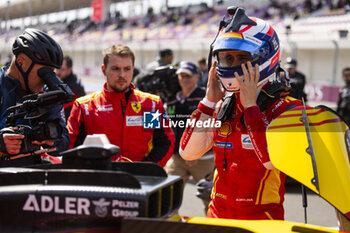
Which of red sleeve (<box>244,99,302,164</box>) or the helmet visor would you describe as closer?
red sleeve (<box>244,99,302,164</box>)

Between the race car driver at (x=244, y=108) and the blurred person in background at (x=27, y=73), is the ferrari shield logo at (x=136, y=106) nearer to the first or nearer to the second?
the blurred person in background at (x=27, y=73)

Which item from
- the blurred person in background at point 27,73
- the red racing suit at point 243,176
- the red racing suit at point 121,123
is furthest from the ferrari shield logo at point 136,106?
the red racing suit at point 243,176

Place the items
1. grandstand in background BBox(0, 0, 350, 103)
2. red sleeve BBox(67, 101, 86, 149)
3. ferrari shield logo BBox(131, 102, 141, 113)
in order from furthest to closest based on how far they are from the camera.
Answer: grandstand in background BBox(0, 0, 350, 103)
ferrari shield logo BBox(131, 102, 141, 113)
red sleeve BBox(67, 101, 86, 149)

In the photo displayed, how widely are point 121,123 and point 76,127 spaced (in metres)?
0.32

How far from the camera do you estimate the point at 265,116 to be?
206 cm

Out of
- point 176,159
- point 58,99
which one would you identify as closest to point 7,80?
point 58,99

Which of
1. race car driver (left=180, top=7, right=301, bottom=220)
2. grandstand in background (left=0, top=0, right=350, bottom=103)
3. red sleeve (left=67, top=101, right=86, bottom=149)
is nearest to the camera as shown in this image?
race car driver (left=180, top=7, right=301, bottom=220)

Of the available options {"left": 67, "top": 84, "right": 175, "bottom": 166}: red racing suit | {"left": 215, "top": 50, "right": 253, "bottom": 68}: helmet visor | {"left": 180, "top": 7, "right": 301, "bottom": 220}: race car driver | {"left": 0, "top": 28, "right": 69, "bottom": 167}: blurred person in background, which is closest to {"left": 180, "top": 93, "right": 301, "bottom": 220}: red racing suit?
{"left": 180, "top": 7, "right": 301, "bottom": 220}: race car driver

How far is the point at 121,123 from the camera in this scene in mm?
3170

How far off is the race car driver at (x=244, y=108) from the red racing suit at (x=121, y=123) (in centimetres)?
101

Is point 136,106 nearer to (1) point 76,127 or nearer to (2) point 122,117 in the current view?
(2) point 122,117

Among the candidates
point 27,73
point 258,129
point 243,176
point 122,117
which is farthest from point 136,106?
point 258,129

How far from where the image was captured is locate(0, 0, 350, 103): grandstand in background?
898 inches

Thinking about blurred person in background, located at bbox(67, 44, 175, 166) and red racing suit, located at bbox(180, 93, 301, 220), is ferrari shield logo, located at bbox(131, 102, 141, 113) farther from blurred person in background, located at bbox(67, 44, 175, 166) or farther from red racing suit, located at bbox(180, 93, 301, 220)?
red racing suit, located at bbox(180, 93, 301, 220)
